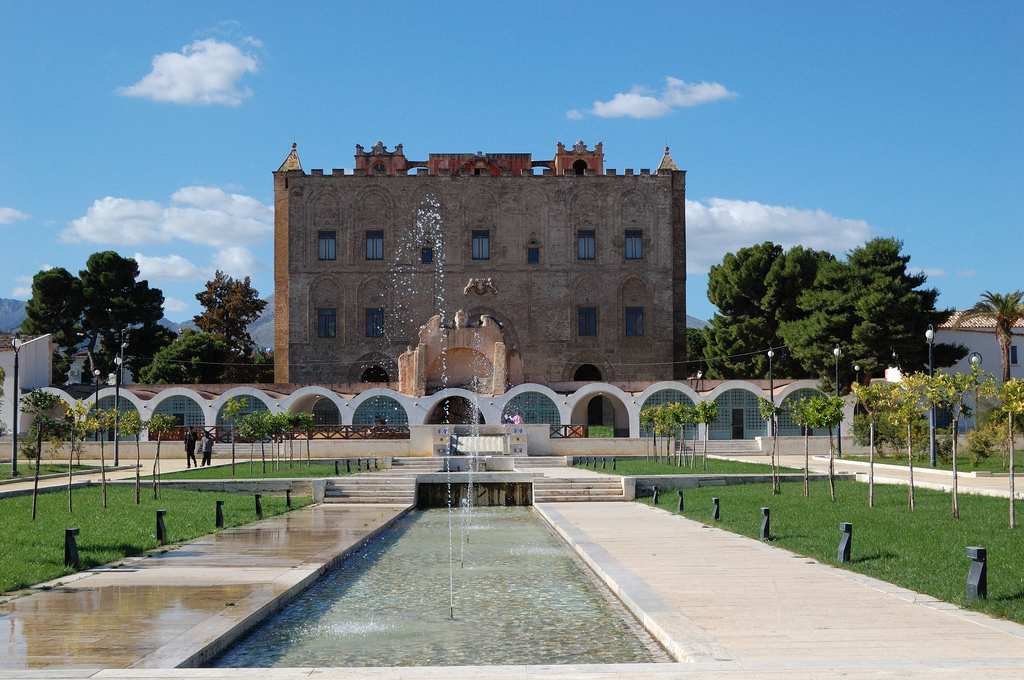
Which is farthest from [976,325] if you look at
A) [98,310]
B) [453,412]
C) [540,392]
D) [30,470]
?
[98,310]

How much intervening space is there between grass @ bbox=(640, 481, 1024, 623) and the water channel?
2718mm

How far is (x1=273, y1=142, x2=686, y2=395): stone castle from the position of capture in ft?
157

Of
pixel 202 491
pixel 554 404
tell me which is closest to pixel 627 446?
pixel 554 404

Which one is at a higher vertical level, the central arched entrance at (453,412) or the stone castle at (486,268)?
the stone castle at (486,268)

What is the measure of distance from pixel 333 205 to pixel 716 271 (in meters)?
20.0

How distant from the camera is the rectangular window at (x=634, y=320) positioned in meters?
48.2

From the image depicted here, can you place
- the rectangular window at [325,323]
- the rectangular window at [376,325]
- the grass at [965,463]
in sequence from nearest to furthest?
1. the grass at [965,463]
2. the rectangular window at [376,325]
3. the rectangular window at [325,323]

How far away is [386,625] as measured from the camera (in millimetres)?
7836

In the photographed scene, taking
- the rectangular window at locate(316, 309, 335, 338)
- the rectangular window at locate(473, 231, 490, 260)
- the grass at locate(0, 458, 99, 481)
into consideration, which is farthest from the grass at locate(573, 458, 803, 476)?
the rectangular window at locate(316, 309, 335, 338)

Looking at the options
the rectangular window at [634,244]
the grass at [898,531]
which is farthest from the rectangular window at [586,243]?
the grass at [898,531]

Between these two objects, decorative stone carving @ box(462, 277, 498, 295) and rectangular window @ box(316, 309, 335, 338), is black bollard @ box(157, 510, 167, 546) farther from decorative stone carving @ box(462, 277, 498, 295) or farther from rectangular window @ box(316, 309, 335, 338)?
rectangular window @ box(316, 309, 335, 338)

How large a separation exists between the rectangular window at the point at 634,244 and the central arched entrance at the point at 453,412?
45.0ft

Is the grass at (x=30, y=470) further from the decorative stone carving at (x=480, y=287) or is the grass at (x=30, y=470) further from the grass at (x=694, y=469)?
the decorative stone carving at (x=480, y=287)

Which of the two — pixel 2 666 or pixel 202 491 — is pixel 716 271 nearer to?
pixel 202 491
